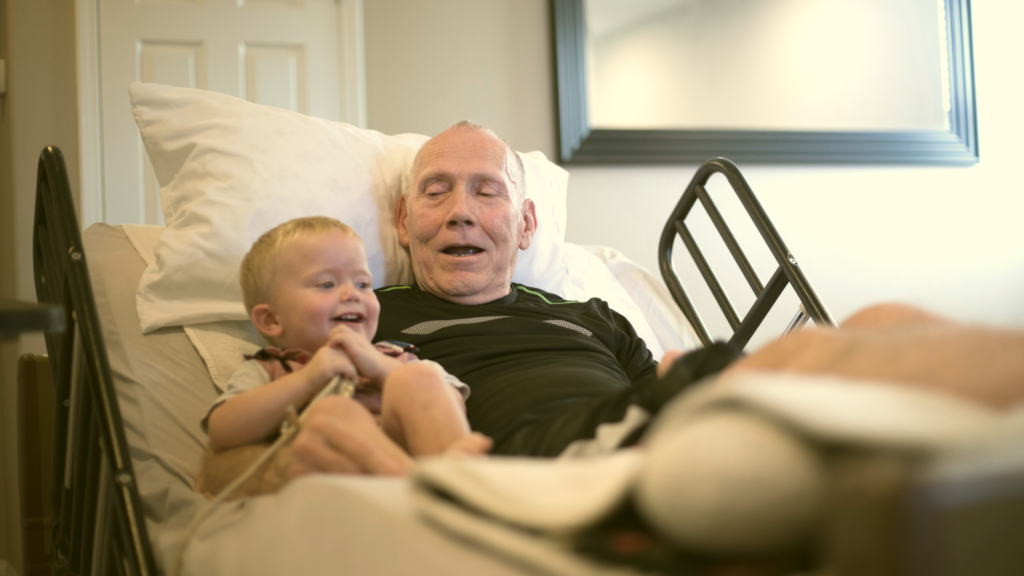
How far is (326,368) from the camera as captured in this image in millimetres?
1064

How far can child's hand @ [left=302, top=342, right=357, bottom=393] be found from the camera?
106cm

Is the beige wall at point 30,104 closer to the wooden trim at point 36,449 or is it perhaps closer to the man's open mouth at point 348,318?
the wooden trim at point 36,449

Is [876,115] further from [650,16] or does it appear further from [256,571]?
[256,571]

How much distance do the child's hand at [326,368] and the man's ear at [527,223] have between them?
32.9 inches

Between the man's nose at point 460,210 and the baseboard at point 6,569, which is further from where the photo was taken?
the baseboard at point 6,569

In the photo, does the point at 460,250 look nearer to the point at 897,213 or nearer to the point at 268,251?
the point at 268,251

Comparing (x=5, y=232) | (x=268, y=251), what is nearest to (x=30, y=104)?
(x=5, y=232)

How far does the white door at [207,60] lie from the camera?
2.77 metres

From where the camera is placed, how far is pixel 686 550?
0.48 m

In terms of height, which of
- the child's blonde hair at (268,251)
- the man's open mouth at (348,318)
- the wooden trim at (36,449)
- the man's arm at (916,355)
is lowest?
the wooden trim at (36,449)

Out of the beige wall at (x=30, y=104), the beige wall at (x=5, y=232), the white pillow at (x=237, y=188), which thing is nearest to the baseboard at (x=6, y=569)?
the beige wall at (x=5, y=232)

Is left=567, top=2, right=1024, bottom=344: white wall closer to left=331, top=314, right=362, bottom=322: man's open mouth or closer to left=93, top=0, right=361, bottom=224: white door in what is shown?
left=93, top=0, right=361, bottom=224: white door

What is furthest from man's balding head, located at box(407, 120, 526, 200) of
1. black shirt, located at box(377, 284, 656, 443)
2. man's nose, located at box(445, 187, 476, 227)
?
black shirt, located at box(377, 284, 656, 443)

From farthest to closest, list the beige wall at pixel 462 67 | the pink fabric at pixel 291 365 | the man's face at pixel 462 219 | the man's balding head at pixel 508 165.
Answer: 1. the beige wall at pixel 462 67
2. the man's balding head at pixel 508 165
3. the man's face at pixel 462 219
4. the pink fabric at pixel 291 365
